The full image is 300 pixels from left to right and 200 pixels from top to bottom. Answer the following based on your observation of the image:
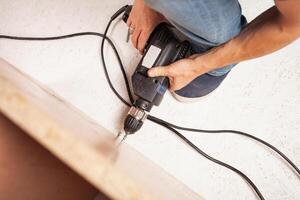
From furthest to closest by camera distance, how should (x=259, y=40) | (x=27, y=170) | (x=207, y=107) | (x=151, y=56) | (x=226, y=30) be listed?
(x=207, y=107), (x=151, y=56), (x=226, y=30), (x=259, y=40), (x=27, y=170)

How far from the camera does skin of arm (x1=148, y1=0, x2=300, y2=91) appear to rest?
1.10 feet

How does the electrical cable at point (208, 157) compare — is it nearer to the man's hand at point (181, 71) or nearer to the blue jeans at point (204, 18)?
the man's hand at point (181, 71)

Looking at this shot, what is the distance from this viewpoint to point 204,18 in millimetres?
488

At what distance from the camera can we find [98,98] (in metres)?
0.80

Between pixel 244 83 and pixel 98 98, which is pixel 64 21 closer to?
pixel 98 98

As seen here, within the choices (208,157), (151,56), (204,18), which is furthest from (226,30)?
(208,157)

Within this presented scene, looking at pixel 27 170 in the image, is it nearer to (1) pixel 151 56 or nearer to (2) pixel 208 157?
(1) pixel 151 56

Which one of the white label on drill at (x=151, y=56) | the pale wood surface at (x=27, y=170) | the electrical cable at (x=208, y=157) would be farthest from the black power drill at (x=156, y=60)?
the pale wood surface at (x=27, y=170)

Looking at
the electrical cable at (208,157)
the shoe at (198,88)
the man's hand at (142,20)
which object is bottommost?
the electrical cable at (208,157)

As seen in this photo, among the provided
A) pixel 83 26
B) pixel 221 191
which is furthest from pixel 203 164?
pixel 83 26

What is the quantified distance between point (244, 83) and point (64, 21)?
54 cm

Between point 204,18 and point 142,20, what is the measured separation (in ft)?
0.80

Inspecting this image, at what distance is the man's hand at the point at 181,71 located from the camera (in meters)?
0.58

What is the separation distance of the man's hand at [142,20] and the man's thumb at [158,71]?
11cm
